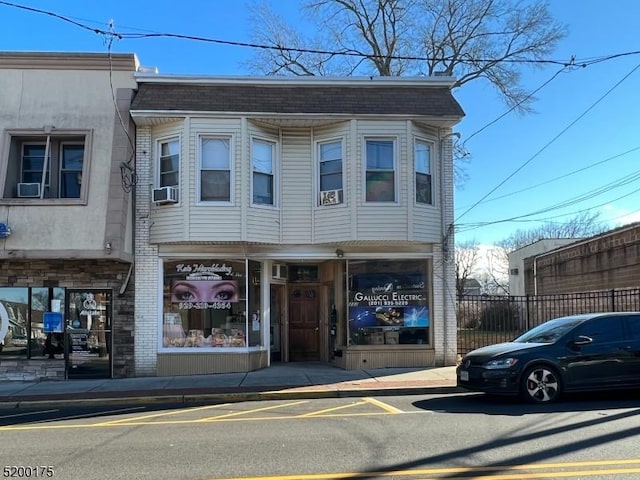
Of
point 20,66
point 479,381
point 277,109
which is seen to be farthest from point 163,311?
point 479,381

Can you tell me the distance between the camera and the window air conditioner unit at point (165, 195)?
1411 centimetres

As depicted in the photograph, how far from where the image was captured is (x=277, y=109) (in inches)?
562

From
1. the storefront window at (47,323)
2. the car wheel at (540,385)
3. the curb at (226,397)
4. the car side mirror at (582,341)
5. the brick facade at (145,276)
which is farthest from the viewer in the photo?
the brick facade at (145,276)

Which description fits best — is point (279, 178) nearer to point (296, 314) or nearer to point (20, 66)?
point (296, 314)

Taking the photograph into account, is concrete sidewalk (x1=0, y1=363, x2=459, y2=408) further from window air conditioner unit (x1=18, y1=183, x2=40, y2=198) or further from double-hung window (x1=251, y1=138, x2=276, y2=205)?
window air conditioner unit (x1=18, y1=183, x2=40, y2=198)

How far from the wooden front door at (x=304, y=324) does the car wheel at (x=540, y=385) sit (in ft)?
25.3

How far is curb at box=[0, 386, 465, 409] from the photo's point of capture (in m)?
11.1

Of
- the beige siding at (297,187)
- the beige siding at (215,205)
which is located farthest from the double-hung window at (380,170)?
the beige siding at (215,205)

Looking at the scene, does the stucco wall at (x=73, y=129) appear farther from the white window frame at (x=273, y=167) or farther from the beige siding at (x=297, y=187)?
the beige siding at (x=297, y=187)

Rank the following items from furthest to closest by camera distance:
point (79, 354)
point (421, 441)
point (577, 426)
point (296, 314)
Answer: point (296, 314) → point (79, 354) → point (577, 426) → point (421, 441)

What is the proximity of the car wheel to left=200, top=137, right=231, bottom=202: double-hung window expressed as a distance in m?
7.82

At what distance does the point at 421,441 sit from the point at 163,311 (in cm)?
894

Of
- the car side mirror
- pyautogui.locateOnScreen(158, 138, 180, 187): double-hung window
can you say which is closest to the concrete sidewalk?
the car side mirror

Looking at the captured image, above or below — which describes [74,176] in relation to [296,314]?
above
